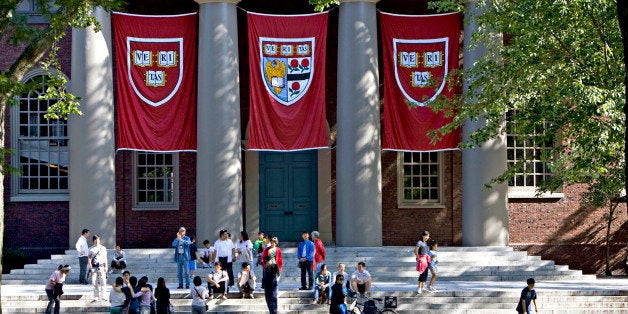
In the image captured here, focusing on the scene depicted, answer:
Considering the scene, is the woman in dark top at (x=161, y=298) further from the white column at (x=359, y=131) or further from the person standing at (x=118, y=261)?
the white column at (x=359, y=131)

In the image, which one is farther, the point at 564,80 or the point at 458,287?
the point at 458,287

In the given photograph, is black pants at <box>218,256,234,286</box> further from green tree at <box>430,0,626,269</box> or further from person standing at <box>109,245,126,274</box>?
green tree at <box>430,0,626,269</box>

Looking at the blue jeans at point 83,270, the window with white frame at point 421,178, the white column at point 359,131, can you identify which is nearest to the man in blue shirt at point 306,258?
the white column at point 359,131

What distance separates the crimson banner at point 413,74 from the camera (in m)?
34.4

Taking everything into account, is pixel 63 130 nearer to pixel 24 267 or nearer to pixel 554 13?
pixel 24 267

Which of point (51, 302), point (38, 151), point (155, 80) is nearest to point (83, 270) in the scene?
point (51, 302)

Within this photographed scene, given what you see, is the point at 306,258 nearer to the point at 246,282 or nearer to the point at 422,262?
the point at 246,282

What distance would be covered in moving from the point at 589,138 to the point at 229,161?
456 inches

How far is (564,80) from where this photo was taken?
27359 millimetres

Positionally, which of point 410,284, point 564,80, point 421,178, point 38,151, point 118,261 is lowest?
point 410,284

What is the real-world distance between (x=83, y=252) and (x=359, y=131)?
825 centimetres

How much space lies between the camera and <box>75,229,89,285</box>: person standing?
104 ft

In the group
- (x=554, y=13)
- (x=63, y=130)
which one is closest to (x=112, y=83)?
(x=63, y=130)

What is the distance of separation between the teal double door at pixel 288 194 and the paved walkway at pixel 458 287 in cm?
542
